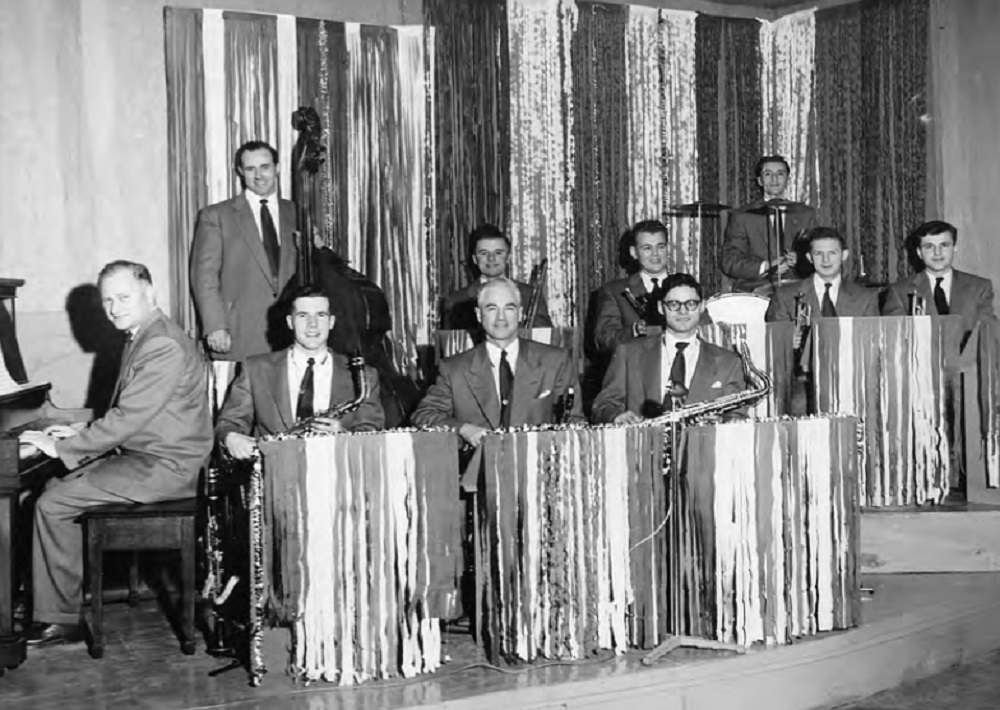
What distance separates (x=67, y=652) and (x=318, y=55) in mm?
3583

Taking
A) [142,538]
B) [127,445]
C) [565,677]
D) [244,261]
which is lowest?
[565,677]

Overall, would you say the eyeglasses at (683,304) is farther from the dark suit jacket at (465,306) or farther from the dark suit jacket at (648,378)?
the dark suit jacket at (465,306)

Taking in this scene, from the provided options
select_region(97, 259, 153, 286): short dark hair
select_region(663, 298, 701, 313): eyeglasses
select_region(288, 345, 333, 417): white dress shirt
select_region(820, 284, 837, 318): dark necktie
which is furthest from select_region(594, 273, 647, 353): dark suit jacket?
select_region(97, 259, 153, 286): short dark hair

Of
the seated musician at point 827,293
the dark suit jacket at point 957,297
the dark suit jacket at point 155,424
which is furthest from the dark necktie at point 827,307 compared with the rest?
the dark suit jacket at point 155,424

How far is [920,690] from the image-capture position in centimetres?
466

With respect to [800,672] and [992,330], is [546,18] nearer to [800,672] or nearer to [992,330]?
[992,330]

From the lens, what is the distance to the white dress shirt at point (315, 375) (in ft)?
16.7

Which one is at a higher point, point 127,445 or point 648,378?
point 648,378

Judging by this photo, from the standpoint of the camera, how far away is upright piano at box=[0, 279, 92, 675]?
13.8 ft

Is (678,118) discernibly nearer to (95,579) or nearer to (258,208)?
(258,208)

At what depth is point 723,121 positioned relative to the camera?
813cm

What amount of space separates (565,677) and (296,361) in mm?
1752

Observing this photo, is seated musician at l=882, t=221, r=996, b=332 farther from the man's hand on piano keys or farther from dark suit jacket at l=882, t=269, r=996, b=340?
the man's hand on piano keys

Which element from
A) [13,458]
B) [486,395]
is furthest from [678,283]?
[13,458]
